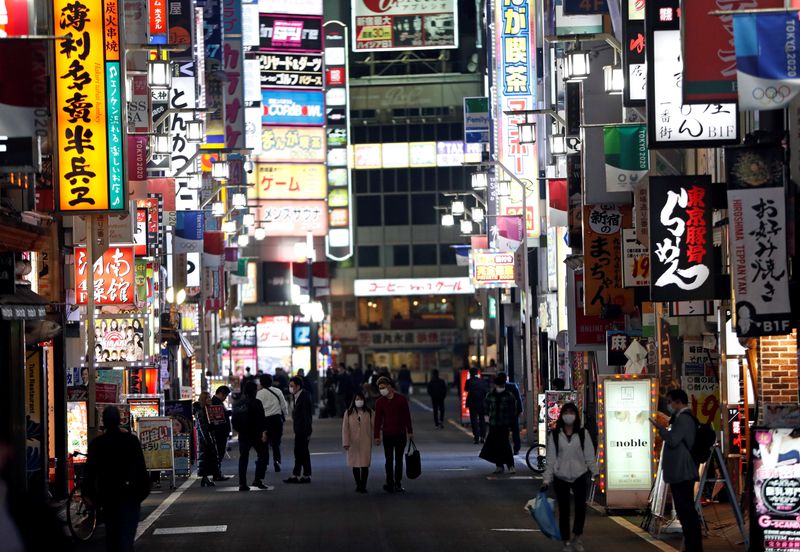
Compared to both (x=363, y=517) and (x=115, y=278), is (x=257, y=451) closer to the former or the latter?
(x=363, y=517)

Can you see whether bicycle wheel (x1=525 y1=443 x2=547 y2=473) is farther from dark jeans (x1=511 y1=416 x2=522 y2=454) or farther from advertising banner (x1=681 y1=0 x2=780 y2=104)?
advertising banner (x1=681 y1=0 x2=780 y2=104)

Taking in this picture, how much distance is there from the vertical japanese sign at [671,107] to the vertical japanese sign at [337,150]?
Result: 59970 millimetres

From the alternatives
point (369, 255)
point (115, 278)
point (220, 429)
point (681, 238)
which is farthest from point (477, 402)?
point (369, 255)

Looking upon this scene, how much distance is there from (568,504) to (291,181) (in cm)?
5966

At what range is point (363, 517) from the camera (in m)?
20.6

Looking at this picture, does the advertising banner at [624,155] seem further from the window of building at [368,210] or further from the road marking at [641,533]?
the window of building at [368,210]

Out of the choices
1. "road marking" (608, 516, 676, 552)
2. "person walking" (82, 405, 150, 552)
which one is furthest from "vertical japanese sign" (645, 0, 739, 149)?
"person walking" (82, 405, 150, 552)

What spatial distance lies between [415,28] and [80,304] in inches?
2518

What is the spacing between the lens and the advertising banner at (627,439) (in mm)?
20922

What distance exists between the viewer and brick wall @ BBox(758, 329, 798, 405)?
19078 mm

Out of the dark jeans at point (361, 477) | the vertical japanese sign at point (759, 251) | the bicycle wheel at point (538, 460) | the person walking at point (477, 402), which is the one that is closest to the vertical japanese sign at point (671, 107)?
the vertical japanese sign at point (759, 251)

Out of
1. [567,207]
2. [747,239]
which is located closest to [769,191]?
[747,239]

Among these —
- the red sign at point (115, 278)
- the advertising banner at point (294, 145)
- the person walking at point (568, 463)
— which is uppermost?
the advertising banner at point (294, 145)

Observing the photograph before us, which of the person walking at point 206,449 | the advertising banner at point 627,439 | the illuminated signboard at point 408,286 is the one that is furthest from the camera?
the illuminated signboard at point 408,286
